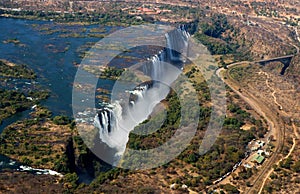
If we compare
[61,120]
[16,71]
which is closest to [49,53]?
[16,71]

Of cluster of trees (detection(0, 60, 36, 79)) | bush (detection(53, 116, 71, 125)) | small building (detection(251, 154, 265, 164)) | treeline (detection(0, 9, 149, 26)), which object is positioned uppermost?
treeline (detection(0, 9, 149, 26))

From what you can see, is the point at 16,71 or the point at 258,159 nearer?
the point at 258,159

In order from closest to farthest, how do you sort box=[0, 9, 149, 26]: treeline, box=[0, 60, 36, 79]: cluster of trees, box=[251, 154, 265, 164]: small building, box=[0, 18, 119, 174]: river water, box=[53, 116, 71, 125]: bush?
box=[251, 154, 265, 164]: small building, box=[53, 116, 71, 125]: bush, box=[0, 18, 119, 174]: river water, box=[0, 60, 36, 79]: cluster of trees, box=[0, 9, 149, 26]: treeline

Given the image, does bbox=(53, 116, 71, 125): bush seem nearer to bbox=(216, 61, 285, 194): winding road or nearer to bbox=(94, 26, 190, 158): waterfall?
bbox=(94, 26, 190, 158): waterfall

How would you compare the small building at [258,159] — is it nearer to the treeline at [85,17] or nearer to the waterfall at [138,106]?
the waterfall at [138,106]

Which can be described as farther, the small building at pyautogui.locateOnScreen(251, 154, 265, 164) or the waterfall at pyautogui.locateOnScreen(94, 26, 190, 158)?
the waterfall at pyautogui.locateOnScreen(94, 26, 190, 158)

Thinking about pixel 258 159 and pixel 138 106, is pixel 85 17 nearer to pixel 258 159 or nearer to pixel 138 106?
pixel 138 106

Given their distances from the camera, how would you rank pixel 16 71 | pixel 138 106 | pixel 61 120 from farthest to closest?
1. pixel 16 71
2. pixel 138 106
3. pixel 61 120


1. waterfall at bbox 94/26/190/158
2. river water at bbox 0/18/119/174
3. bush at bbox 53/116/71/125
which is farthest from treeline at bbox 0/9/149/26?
bush at bbox 53/116/71/125
